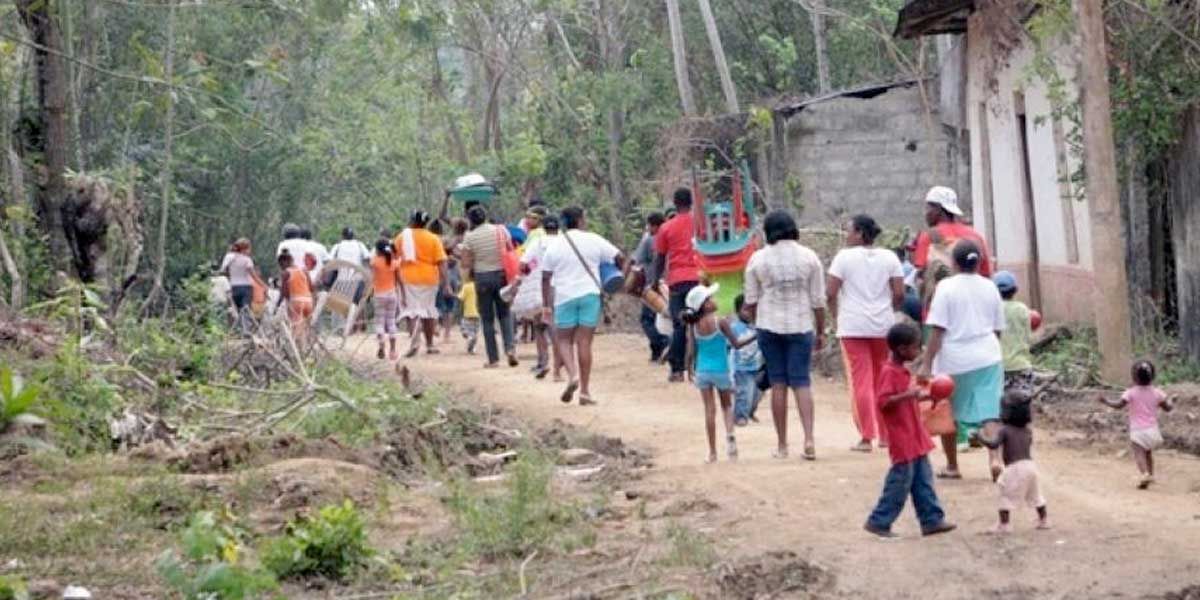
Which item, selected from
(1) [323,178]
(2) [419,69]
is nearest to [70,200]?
(1) [323,178]

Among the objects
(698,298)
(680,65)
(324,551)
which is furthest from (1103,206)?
(680,65)

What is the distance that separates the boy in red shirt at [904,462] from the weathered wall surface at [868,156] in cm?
1863

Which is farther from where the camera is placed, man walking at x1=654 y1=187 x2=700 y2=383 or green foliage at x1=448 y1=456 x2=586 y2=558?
man walking at x1=654 y1=187 x2=700 y2=383

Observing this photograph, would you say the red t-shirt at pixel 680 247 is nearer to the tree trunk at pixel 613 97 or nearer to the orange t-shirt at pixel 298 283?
the orange t-shirt at pixel 298 283

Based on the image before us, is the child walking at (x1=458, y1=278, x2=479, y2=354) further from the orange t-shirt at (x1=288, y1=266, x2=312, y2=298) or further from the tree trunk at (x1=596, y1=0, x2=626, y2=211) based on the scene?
the tree trunk at (x1=596, y1=0, x2=626, y2=211)

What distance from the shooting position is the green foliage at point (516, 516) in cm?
930

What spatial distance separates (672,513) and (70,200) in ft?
29.5

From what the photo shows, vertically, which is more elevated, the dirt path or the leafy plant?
the leafy plant

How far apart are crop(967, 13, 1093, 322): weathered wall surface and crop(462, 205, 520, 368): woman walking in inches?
215

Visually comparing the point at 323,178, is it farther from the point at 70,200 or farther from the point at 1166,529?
the point at 1166,529

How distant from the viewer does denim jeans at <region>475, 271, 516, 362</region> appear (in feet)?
65.5

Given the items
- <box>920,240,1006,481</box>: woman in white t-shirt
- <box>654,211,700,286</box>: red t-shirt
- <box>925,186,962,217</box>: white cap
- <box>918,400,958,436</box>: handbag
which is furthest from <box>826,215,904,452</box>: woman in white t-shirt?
<box>654,211,700,286</box>: red t-shirt

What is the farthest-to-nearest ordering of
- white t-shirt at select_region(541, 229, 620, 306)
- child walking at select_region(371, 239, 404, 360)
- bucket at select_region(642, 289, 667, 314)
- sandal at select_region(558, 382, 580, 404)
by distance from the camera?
child walking at select_region(371, 239, 404, 360) < bucket at select_region(642, 289, 667, 314) < white t-shirt at select_region(541, 229, 620, 306) < sandal at select_region(558, 382, 580, 404)

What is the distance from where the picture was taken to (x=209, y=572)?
729 centimetres
